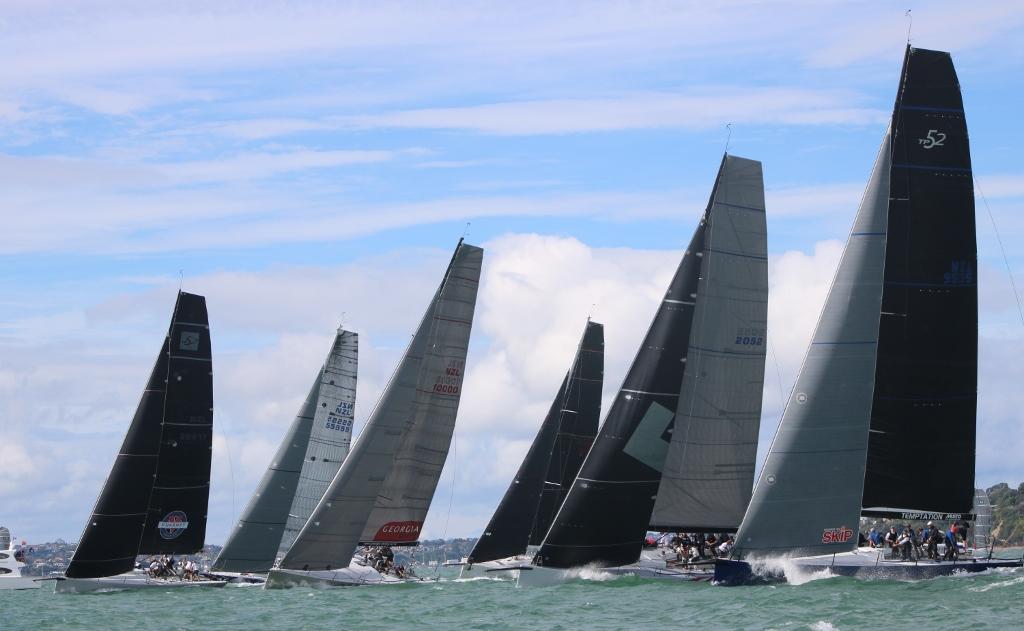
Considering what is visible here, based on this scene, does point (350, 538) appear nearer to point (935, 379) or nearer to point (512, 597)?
point (512, 597)

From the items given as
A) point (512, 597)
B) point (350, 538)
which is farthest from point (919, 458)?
point (350, 538)

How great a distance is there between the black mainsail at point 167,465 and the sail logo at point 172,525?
34mm

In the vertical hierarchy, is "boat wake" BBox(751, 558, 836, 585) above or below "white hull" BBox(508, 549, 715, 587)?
above

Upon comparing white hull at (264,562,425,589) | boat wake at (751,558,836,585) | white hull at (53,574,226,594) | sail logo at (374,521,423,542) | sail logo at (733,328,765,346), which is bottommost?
white hull at (53,574,226,594)

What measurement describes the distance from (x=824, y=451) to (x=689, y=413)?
6.46 metres

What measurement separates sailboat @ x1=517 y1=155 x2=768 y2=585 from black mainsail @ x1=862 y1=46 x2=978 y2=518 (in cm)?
607

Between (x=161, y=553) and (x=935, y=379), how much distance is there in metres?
26.7

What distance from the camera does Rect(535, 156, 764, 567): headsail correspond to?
134 ft

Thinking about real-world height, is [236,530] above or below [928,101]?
below

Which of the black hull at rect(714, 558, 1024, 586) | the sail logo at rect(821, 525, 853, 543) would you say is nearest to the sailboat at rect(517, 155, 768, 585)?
the black hull at rect(714, 558, 1024, 586)

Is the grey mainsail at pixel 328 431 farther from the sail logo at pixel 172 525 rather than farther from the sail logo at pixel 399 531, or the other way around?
the sail logo at pixel 399 531

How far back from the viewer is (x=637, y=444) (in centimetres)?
4134

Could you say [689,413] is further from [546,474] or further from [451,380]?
[546,474]

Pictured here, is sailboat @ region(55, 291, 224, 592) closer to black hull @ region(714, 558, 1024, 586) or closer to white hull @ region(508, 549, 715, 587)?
white hull @ region(508, 549, 715, 587)
